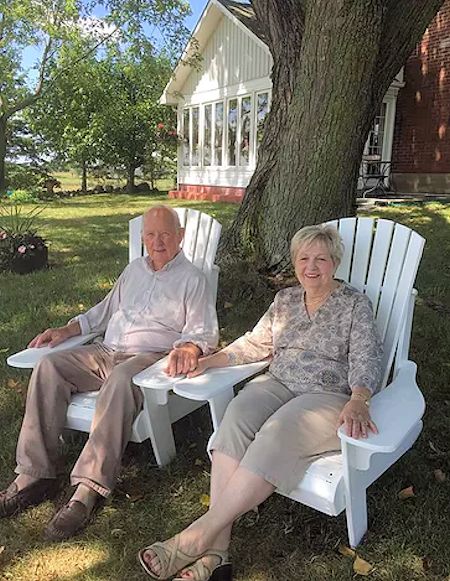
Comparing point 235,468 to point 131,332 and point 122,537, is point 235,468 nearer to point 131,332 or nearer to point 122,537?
point 122,537

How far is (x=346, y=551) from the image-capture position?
193 cm

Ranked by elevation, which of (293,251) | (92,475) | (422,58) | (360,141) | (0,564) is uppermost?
(422,58)

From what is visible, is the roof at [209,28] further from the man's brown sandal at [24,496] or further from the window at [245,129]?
the man's brown sandal at [24,496]

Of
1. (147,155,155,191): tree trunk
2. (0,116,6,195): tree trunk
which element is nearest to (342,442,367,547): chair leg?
(147,155,155,191): tree trunk

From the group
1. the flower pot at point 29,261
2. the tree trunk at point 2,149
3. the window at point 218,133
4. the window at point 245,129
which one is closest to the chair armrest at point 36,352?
the flower pot at point 29,261

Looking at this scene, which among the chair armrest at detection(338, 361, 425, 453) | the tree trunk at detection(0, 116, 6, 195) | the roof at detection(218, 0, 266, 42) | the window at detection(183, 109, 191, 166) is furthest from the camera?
the tree trunk at detection(0, 116, 6, 195)

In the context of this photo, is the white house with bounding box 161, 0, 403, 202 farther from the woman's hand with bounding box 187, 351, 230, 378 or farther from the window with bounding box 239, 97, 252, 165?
the woman's hand with bounding box 187, 351, 230, 378

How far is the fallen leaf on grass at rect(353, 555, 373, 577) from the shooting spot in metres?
1.83

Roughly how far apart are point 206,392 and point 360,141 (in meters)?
2.17

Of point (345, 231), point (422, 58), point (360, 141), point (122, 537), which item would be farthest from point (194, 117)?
point (122, 537)

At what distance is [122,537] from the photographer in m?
2.04

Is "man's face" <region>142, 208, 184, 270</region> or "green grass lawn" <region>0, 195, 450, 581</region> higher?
"man's face" <region>142, 208, 184, 270</region>

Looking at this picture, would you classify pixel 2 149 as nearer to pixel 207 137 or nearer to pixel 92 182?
pixel 92 182

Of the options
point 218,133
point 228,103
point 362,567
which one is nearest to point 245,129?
point 228,103
